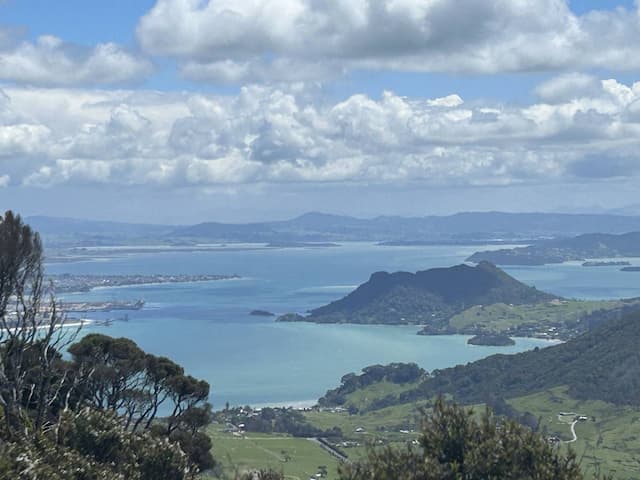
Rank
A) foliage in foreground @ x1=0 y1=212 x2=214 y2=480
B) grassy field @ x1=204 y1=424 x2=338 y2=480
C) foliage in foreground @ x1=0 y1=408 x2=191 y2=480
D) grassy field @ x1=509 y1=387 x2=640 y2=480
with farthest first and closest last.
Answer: grassy field @ x1=509 y1=387 x2=640 y2=480
grassy field @ x1=204 y1=424 x2=338 y2=480
foliage in foreground @ x1=0 y1=408 x2=191 y2=480
foliage in foreground @ x1=0 y1=212 x2=214 y2=480

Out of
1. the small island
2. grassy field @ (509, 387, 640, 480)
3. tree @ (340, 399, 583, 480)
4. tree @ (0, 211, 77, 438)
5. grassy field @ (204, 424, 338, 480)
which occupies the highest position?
tree @ (0, 211, 77, 438)

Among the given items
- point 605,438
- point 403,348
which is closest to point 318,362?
point 403,348

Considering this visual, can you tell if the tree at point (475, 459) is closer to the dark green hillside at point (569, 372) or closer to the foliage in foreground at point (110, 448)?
the foliage in foreground at point (110, 448)

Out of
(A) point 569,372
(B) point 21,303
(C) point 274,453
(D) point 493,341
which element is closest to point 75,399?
(B) point 21,303

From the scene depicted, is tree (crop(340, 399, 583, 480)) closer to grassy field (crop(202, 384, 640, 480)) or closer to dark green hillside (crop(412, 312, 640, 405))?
grassy field (crop(202, 384, 640, 480))

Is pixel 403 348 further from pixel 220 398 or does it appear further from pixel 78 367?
pixel 78 367

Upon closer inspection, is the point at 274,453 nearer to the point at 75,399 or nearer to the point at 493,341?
the point at 75,399

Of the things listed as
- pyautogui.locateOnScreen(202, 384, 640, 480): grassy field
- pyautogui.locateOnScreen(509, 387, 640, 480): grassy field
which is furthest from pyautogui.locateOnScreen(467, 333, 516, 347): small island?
pyautogui.locateOnScreen(509, 387, 640, 480): grassy field

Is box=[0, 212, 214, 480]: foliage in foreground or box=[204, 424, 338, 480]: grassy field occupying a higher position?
box=[0, 212, 214, 480]: foliage in foreground
